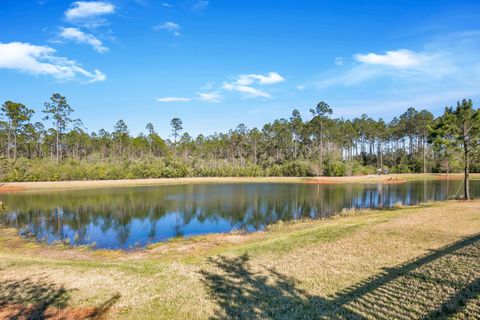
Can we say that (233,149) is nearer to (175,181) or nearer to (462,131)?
(175,181)

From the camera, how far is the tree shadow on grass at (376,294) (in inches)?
269

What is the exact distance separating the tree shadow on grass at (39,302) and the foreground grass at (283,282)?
0.03 metres

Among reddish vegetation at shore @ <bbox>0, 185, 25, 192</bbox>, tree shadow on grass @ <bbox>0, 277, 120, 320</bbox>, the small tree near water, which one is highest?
the small tree near water

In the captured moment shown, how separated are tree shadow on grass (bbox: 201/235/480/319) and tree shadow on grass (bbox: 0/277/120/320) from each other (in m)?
3.16

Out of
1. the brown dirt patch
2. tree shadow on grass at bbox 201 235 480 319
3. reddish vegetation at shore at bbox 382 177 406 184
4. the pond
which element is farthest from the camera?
reddish vegetation at shore at bbox 382 177 406 184

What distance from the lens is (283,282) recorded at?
9.20 metres

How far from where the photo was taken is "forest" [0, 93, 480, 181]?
72.2m

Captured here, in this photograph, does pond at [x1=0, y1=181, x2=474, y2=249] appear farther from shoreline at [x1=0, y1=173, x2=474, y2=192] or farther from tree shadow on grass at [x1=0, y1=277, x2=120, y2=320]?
shoreline at [x1=0, y1=173, x2=474, y2=192]

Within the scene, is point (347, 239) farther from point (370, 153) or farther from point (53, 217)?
point (370, 153)

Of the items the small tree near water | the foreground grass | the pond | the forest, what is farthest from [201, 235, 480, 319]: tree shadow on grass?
the forest

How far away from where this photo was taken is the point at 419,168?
8425 cm

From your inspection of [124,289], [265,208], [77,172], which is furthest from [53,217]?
[77,172]

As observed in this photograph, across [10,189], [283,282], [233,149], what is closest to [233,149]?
[233,149]

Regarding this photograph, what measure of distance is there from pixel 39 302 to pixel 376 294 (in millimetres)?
8988
